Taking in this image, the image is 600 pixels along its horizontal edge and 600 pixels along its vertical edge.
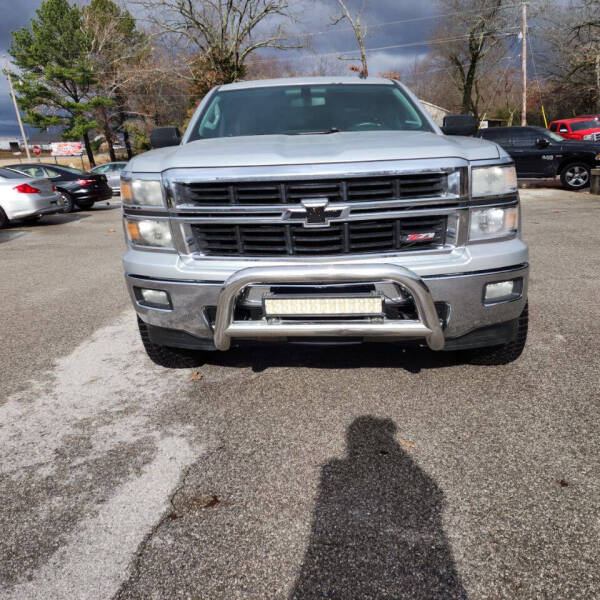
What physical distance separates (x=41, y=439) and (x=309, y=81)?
3231 mm

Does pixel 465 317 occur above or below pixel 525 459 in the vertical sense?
above

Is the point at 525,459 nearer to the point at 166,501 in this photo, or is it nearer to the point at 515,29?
the point at 166,501

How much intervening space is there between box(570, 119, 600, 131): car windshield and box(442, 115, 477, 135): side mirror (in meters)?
19.2

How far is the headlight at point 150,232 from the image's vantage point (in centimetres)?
268

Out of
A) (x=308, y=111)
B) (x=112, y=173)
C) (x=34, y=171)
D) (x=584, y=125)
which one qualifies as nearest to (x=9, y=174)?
(x=34, y=171)

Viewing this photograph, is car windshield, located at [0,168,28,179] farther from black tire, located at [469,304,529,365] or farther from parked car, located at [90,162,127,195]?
black tire, located at [469,304,529,365]

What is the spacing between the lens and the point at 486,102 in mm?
56094

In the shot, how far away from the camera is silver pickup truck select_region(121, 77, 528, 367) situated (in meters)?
2.45

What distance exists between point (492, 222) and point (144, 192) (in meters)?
1.82

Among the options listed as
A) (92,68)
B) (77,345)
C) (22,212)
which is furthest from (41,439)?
(92,68)

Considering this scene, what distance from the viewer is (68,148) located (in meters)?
37.4

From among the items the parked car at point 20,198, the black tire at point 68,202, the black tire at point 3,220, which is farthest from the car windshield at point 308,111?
the black tire at point 68,202

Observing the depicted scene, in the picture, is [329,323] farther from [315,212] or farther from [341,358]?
[341,358]

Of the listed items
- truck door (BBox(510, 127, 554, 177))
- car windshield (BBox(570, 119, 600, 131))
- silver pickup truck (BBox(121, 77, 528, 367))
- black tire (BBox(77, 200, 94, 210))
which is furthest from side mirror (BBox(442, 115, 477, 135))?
car windshield (BBox(570, 119, 600, 131))
